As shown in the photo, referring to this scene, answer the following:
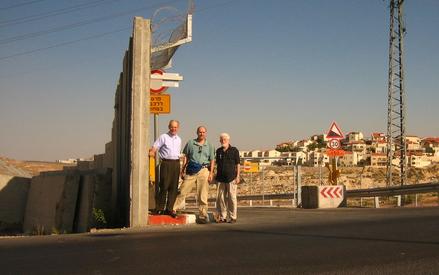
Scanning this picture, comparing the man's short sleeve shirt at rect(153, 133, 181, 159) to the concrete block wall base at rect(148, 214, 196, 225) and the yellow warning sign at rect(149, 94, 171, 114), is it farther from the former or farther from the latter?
the yellow warning sign at rect(149, 94, 171, 114)

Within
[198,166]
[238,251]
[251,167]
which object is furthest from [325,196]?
[238,251]

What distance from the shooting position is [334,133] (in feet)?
67.8

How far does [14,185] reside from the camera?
15.9m

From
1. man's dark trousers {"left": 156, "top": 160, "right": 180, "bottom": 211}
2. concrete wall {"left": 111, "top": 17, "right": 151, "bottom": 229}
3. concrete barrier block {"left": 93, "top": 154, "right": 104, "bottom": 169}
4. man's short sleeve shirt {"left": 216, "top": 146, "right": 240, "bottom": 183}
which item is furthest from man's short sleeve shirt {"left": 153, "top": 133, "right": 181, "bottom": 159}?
concrete barrier block {"left": 93, "top": 154, "right": 104, "bottom": 169}

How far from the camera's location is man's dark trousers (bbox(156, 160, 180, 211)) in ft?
36.5

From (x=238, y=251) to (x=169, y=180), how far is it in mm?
4256

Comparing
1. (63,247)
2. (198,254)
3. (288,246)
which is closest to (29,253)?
(63,247)

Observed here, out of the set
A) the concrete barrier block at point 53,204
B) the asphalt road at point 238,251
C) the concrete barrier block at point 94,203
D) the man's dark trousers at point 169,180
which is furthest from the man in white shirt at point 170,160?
the concrete barrier block at point 53,204

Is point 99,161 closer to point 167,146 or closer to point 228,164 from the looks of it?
point 167,146

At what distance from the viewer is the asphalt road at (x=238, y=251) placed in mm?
5965

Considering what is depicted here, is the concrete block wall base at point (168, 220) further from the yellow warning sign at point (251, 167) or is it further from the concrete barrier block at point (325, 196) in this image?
the yellow warning sign at point (251, 167)

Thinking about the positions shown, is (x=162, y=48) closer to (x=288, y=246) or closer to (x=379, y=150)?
(x=288, y=246)

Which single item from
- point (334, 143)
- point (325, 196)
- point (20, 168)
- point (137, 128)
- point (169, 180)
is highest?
point (334, 143)

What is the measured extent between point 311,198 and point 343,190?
111 cm
